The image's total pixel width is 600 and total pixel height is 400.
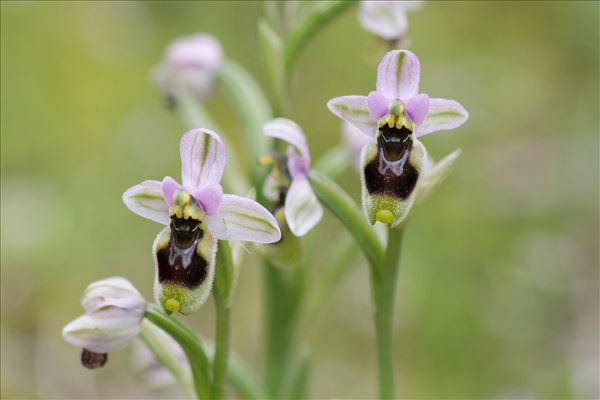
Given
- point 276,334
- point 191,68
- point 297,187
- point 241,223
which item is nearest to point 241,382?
point 276,334

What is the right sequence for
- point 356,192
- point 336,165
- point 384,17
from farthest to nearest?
1. point 356,192
2. point 336,165
3. point 384,17

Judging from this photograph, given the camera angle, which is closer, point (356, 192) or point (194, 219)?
point (194, 219)

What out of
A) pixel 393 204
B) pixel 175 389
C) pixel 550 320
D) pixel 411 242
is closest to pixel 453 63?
pixel 411 242

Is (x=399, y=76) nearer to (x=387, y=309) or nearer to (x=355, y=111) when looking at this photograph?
(x=355, y=111)

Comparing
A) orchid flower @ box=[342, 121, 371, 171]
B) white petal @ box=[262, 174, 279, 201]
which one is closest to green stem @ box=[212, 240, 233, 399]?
white petal @ box=[262, 174, 279, 201]

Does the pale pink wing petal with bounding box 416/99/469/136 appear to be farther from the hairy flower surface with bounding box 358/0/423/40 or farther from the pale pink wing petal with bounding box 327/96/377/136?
the hairy flower surface with bounding box 358/0/423/40

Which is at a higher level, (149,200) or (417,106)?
(417,106)

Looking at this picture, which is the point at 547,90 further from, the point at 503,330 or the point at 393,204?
the point at 393,204
